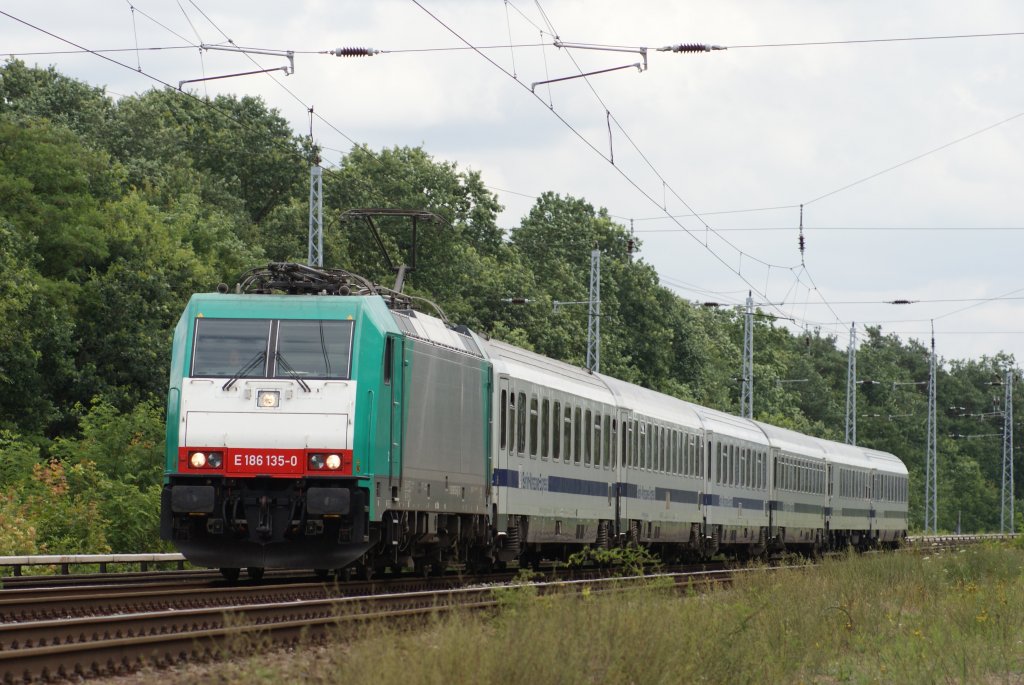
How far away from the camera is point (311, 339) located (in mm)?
19031

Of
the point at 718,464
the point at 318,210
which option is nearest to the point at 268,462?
the point at 318,210

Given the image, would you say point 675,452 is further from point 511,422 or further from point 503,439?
point 503,439

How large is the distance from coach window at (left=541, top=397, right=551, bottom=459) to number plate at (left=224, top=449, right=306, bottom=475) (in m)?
7.97

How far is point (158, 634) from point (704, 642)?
4.40 meters

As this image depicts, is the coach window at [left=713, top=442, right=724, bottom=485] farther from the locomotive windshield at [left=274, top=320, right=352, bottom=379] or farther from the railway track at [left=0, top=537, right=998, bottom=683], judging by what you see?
the locomotive windshield at [left=274, top=320, right=352, bottom=379]

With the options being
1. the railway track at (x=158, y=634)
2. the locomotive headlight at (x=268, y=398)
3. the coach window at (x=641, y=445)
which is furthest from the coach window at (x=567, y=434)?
the railway track at (x=158, y=634)

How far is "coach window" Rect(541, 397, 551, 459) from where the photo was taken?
2595 centimetres

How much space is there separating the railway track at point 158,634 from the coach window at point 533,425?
8586 millimetres

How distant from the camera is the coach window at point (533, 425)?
83.1 ft

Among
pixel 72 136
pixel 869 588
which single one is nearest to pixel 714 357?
pixel 72 136

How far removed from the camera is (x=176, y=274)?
53750 mm

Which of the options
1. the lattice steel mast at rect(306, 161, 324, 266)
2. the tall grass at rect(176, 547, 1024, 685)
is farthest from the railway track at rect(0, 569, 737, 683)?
the lattice steel mast at rect(306, 161, 324, 266)

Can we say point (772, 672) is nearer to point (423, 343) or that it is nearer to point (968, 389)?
point (423, 343)

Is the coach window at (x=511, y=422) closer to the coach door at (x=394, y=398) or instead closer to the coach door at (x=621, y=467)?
the coach door at (x=394, y=398)
